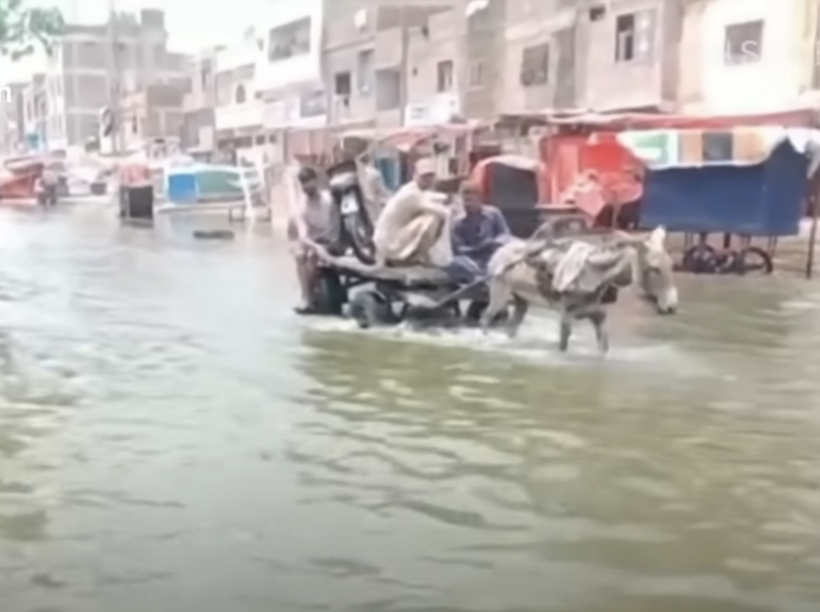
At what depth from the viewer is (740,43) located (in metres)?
8.46

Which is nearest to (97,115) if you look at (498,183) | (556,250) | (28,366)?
(498,183)

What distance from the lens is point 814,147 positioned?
7.53m

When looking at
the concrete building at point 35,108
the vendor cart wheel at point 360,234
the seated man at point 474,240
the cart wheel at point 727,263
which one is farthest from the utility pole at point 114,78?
the cart wheel at point 727,263

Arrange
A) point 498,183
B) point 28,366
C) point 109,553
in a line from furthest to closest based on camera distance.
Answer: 1. point 498,183
2. point 28,366
3. point 109,553

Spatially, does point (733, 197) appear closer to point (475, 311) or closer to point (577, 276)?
point (475, 311)

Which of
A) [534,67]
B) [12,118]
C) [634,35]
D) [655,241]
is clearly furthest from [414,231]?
[634,35]

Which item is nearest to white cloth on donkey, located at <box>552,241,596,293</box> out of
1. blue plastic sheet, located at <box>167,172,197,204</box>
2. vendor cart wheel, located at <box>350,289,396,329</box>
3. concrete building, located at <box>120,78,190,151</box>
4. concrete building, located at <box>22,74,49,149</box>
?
vendor cart wheel, located at <box>350,289,396,329</box>

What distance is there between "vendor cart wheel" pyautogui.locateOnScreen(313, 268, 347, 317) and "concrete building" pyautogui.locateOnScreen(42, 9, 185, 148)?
66.5 inches

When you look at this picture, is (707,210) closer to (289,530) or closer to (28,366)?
(28,366)

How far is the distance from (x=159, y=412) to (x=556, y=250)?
1803 mm

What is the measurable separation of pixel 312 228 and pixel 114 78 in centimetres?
172

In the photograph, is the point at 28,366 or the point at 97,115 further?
the point at 97,115

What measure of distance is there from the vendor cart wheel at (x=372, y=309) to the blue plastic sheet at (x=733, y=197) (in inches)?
105

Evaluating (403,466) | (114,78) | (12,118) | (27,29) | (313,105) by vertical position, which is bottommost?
(403,466)
